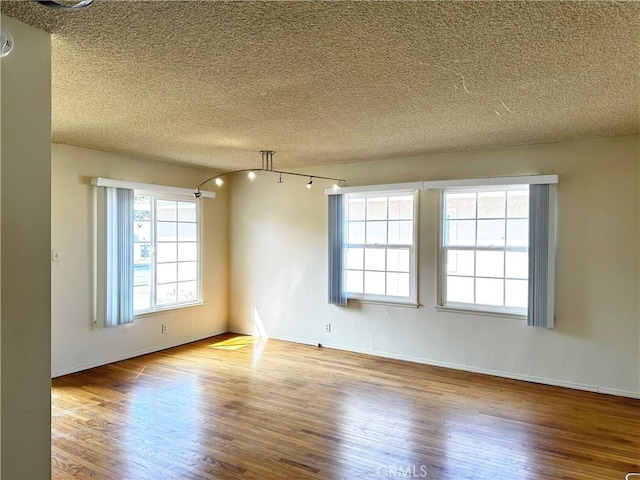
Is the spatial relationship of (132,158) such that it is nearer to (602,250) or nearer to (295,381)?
(295,381)

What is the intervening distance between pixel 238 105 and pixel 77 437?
2.68 metres

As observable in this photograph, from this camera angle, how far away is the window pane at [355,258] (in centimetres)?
550

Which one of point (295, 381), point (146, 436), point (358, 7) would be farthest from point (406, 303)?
point (358, 7)

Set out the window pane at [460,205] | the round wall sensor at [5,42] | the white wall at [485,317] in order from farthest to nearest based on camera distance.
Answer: the window pane at [460,205], the white wall at [485,317], the round wall sensor at [5,42]

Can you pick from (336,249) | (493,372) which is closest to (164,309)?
(336,249)

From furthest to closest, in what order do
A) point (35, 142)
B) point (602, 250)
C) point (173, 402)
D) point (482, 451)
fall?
point (602, 250)
point (173, 402)
point (482, 451)
point (35, 142)

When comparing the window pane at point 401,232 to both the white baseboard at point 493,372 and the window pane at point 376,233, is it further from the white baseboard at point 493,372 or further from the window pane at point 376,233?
the white baseboard at point 493,372

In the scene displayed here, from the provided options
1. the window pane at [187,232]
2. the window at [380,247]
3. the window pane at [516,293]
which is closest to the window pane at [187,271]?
the window pane at [187,232]

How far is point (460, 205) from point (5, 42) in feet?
13.8

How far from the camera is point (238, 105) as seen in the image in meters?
3.06

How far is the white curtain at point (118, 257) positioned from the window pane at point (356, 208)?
2.64 meters

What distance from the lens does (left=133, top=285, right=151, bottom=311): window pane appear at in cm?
526

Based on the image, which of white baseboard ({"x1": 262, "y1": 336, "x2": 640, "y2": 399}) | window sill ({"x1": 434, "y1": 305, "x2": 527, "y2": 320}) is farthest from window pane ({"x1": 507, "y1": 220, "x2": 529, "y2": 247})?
white baseboard ({"x1": 262, "y1": 336, "x2": 640, "y2": 399})

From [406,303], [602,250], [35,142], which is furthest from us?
[406,303]
